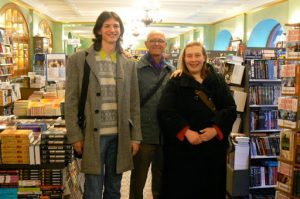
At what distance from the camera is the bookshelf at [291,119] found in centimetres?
351

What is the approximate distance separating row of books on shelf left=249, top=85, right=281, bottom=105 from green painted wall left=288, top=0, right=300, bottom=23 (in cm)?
507

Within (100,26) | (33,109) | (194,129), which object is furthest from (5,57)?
(194,129)

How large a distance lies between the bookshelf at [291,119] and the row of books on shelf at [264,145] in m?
0.59

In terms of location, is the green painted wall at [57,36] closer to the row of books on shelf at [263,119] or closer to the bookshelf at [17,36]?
the bookshelf at [17,36]

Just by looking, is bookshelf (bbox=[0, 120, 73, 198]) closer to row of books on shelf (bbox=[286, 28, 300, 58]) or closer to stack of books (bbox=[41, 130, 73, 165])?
stack of books (bbox=[41, 130, 73, 165])

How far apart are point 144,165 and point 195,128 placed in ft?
2.55

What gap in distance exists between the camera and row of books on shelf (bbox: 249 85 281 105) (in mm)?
4219

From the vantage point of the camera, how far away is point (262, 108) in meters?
4.36

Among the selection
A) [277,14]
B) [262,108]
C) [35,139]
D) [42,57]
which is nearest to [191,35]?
[277,14]

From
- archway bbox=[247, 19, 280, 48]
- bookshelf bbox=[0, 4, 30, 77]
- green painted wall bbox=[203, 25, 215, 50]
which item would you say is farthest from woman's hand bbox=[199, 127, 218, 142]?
green painted wall bbox=[203, 25, 215, 50]

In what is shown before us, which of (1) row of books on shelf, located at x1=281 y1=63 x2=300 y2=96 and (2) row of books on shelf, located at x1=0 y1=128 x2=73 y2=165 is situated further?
(1) row of books on shelf, located at x1=281 y1=63 x2=300 y2=96

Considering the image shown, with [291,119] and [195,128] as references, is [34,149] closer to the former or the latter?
[195,128]

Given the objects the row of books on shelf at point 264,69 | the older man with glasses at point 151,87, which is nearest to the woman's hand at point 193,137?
the older man with glasses at point 151,87

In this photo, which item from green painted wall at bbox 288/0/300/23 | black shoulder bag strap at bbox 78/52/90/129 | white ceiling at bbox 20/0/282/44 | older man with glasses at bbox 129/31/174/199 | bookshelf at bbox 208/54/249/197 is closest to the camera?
black shoulder bag strap at bbox 78/52/90/129
